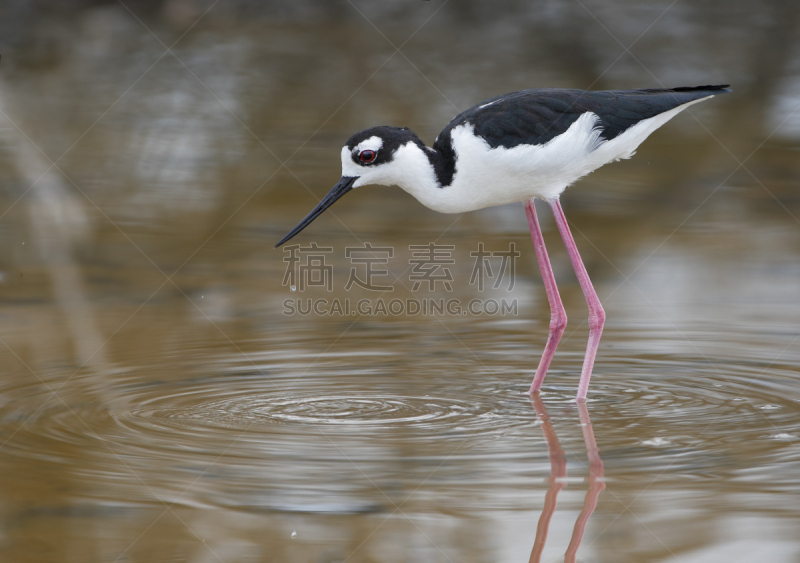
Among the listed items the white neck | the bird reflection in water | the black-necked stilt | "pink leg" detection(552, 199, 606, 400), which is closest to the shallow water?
the bird reflection in water

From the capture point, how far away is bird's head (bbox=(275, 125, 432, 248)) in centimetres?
598

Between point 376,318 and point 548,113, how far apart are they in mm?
2234

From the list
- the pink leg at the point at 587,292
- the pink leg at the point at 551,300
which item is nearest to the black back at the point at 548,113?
the pink leg at the point at 587,292

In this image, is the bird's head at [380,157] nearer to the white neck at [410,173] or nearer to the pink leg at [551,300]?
the white neck at [410,173]

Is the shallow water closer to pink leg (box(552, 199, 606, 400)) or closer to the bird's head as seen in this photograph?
pink leg (box(552, 199, 606, 400))

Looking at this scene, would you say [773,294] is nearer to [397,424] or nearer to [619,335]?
[619,335]

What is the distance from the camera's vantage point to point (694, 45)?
A: 1520 cm

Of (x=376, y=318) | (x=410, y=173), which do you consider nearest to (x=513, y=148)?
(x=410, y=173)

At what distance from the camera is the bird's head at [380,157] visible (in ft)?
19.6

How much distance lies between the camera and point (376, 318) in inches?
304

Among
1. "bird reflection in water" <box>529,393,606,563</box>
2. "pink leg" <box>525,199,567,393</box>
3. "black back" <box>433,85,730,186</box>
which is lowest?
"bird reflection in water" <box>529,393,606,563</box>

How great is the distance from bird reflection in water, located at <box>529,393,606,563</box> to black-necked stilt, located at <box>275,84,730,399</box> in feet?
1.52

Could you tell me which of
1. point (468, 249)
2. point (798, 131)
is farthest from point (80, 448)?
point (798, 131)

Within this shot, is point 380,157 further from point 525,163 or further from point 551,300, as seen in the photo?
point 551,300
